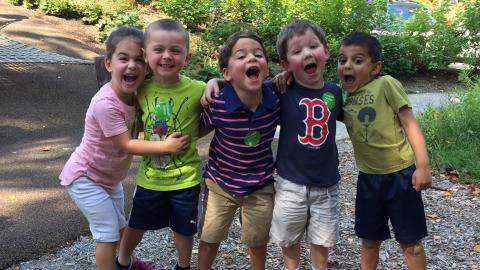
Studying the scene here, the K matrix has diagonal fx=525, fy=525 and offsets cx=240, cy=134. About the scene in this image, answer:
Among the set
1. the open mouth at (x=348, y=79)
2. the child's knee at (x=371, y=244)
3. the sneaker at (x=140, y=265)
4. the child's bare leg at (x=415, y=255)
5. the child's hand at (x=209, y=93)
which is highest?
the open mouth at (x=348, y=79)

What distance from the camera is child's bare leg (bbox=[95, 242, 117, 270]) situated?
9.29 feet

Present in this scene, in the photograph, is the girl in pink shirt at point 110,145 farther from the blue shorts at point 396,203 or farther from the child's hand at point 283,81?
the blue shorts at point 396,203

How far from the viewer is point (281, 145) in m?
2.85

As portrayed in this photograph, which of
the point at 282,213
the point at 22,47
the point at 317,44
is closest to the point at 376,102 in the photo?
the point at 317,44

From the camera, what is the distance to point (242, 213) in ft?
9.40

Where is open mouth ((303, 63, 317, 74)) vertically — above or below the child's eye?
below

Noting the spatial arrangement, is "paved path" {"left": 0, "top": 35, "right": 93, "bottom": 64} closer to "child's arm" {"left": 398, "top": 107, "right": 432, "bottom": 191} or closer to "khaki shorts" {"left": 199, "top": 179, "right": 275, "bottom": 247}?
"khaki shorts" {"left": 199, "top": 179, "right": 275, "bottom": 247}

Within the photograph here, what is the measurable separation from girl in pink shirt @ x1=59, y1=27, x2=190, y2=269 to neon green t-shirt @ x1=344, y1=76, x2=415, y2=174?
0.91 m

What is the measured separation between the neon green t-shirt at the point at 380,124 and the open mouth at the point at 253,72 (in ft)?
1.76

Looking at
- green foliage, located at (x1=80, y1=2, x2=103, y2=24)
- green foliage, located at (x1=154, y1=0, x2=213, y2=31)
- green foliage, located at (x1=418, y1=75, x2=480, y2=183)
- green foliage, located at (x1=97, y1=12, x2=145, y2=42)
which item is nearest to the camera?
green foliage, located at (x1=418, y1=75, x2=480, y2=183)

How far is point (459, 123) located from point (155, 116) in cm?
448

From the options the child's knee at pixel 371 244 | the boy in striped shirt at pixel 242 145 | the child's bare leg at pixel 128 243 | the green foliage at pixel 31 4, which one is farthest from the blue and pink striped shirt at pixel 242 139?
the green foliage at pixel 31 4

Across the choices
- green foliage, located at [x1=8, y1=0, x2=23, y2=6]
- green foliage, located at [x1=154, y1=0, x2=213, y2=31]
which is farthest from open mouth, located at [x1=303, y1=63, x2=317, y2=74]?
green foliage, located at [x1=8, y1=0, x2=23, y2=6]

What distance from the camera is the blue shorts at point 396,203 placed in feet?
9.07
